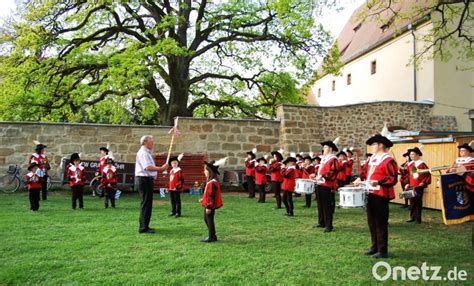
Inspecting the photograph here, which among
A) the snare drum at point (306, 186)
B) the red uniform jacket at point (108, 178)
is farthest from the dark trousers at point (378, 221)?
the red uniform jacket at point (108, 178)

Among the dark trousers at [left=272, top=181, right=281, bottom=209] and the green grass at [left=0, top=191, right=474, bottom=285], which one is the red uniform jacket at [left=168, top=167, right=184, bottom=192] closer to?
the green grass at [left=0, top=191, right=474, bottom=285]

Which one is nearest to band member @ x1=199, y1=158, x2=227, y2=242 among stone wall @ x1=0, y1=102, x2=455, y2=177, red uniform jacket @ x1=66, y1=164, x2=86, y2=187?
red uniform jacket @ x1=66, y1=164, x2=86, y2=187

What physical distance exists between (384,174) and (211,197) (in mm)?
3104

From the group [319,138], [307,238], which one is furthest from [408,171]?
[319,138]

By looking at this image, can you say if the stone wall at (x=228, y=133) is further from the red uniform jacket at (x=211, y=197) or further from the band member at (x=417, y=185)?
the red uniform jacket at (x=211, y=197)

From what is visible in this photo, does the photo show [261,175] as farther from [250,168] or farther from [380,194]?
[380,194]

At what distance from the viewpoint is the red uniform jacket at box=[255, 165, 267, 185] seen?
49.0 feet

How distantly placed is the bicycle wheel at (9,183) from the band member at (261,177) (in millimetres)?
8678

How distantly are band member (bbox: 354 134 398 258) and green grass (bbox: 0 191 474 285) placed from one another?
1.10ft

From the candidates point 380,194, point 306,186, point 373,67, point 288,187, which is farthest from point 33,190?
point 373,67

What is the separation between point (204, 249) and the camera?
7.19m

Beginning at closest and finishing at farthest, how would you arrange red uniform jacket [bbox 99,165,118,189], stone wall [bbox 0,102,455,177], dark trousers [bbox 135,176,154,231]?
dark trousers [bbox 135,176,154,231], red uniform jacket [bbox 99,165,118,189], stone wall [bbox 0,102,455,177]

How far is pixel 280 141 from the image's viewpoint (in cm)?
1945

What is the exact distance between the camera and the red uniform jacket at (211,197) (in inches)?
315
